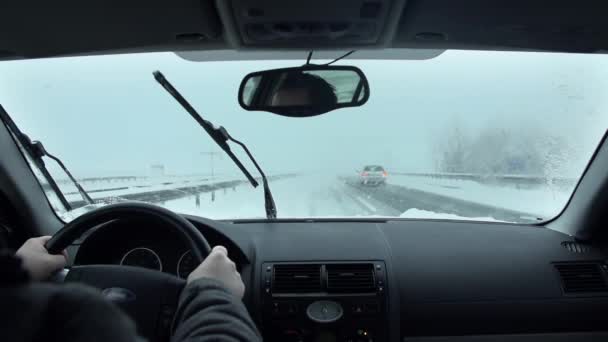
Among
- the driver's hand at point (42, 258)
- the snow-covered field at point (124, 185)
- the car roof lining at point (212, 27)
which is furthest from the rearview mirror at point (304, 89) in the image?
the driver's hand at point (42, 258)

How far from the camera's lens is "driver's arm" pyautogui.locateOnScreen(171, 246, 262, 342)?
1.50m

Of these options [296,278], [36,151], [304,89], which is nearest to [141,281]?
[296,278]

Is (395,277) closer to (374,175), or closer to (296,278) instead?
(296,278)

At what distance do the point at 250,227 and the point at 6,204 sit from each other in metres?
1.91

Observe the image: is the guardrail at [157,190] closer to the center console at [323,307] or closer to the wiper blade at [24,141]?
the wiper blade at [24,141]

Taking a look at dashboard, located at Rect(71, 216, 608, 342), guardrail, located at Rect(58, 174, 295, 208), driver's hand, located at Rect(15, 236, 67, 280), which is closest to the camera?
driver's hand, located at Rect(15, 236, 67, 280)

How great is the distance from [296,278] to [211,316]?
6.52 feet

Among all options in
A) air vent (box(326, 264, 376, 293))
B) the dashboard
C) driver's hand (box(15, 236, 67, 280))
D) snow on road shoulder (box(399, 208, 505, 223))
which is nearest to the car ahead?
snow on road shoulder (box(399, 208, 505, 223))

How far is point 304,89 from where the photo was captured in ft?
12.1

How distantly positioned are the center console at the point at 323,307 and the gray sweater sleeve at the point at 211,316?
1722mm

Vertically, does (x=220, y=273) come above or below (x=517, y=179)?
below

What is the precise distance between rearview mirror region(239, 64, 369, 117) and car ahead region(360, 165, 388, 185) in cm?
748

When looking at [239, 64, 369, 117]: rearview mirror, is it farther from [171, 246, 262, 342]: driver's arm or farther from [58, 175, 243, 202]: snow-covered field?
[171, 246, 262, 342]: driver's arm

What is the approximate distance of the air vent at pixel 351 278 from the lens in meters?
3.46
